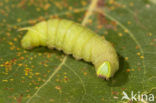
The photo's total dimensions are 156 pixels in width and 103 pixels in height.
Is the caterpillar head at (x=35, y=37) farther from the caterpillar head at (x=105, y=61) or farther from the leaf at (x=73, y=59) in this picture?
the caterpillar head at (x=105, y=61)

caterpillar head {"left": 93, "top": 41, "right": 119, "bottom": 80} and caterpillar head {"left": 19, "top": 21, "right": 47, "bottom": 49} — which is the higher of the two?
caterpillar head {"left": 19, "top": 21, "right": 47, "bottom": 49}

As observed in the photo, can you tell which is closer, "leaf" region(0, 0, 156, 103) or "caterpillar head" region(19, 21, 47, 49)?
"leaf" region(0, 0, 156, 103)

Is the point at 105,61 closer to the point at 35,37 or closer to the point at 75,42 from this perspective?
the point at 75,42

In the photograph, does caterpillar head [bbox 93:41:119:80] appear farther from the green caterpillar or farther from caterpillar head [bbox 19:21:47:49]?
caterpillar head [bbox 19:21:47:49]

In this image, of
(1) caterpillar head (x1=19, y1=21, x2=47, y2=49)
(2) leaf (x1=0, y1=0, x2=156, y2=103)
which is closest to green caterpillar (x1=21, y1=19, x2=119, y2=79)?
(1) caterpillar head (x1=19, y1=21, x2=47, y2=49)

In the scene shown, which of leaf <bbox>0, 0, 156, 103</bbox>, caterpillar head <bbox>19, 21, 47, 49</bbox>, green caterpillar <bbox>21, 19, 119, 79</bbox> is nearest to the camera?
leaf <bbox>0, 0, 156, 103</bbox>

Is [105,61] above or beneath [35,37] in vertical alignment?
beneath

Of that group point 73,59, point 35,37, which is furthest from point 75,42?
point 35,37
